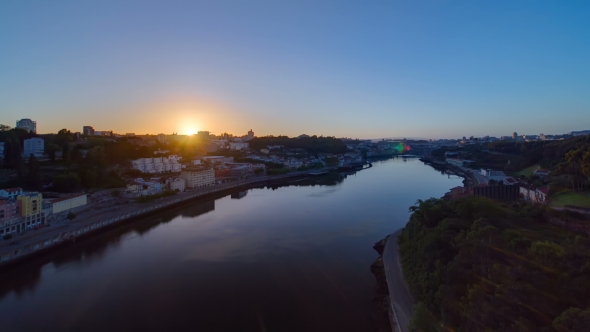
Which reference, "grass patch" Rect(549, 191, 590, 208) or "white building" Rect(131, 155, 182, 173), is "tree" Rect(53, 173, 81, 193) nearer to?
"white building" Rect(131, 155, 182, 173)

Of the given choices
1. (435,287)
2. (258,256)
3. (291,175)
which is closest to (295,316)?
(435,287)

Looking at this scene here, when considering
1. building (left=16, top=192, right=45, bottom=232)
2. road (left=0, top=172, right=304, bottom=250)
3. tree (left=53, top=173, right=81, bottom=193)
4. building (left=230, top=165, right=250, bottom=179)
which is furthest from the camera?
building (left=230, top=165, right=250, bottom=179)

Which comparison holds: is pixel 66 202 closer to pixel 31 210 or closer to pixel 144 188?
pixel 31 210

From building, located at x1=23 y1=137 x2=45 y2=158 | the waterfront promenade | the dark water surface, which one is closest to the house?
the dark water surface

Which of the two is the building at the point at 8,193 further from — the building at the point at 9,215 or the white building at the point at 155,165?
the white building at the point at 155,165

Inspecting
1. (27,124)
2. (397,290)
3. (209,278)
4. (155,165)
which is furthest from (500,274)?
(27,124)
